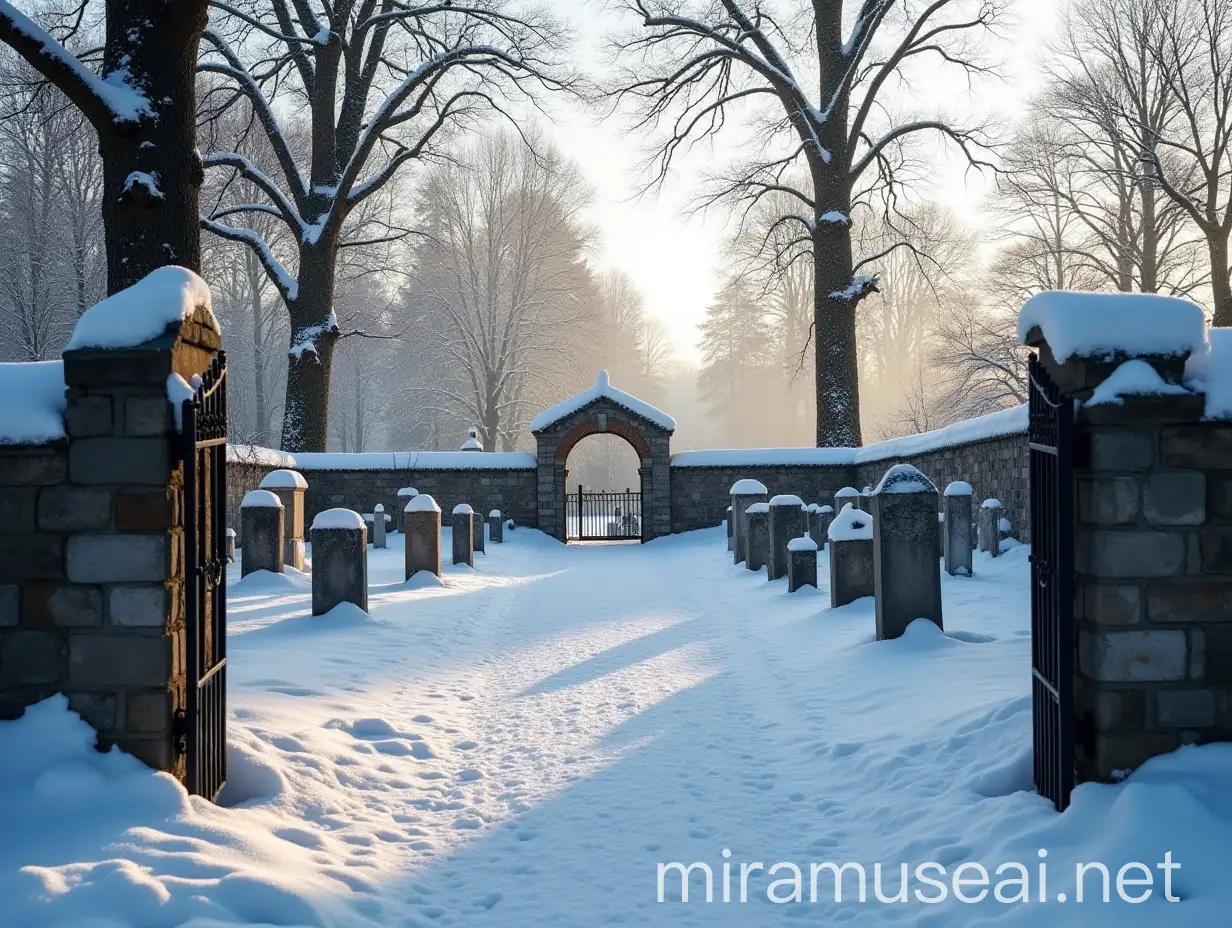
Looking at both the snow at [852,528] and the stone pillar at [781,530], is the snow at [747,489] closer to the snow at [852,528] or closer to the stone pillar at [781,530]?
the stone pillar at [781,530]

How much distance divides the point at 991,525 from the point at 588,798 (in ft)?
34.5

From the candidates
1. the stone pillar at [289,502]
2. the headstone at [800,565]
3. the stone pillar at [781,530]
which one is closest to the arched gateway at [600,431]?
the stone pillar at [289,502]

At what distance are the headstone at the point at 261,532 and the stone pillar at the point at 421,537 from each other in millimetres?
1759

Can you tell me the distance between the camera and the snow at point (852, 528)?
32.3 ft

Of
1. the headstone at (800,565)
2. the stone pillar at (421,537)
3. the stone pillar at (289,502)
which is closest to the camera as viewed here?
the headstone at (800,565)

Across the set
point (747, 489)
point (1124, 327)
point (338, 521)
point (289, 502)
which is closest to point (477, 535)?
point (289, 502)

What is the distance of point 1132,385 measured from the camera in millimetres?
3967

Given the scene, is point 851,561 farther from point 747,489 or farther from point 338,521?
point 747,489

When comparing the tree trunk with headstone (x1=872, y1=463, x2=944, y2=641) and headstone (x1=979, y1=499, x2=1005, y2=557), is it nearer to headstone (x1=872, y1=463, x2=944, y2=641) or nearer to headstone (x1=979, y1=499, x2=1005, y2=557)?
headstone (x1=872, y1=463, x2=944, y2=641)

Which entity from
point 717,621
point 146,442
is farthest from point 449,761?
point 717,621

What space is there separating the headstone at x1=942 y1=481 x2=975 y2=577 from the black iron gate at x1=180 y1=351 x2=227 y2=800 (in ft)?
33.0

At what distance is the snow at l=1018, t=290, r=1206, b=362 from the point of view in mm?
4023

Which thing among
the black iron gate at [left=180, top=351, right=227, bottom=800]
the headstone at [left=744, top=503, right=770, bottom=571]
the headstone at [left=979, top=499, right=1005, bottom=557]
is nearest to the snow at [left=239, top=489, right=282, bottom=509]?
the headstone at [left=744, top=503, right=770, bottom=571]

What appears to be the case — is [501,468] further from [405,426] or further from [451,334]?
[405,426]
